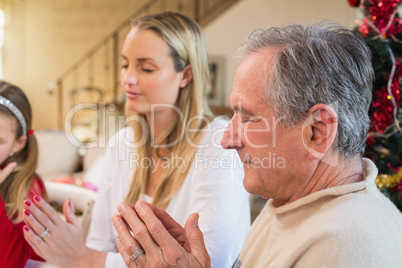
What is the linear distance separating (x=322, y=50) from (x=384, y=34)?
685mm

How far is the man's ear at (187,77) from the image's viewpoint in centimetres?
142

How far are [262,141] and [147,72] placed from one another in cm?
67

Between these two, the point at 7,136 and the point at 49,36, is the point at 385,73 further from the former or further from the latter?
the point at 49,36

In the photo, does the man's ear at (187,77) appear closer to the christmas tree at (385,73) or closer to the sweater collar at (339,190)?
the christmas tree at (385,73)

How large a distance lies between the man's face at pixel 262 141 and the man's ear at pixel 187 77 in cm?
60

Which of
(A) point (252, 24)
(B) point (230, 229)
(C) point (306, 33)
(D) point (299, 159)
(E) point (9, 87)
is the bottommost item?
(B) point (230, 229)

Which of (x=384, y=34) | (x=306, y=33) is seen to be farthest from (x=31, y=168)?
(x=384, y=34)

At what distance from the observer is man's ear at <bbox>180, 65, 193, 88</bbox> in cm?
142

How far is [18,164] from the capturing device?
4.58ft

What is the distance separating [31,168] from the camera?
141 cm

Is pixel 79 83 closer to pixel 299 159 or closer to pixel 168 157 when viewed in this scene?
pixel 168 157

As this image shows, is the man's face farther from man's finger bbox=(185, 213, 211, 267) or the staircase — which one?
the staircase

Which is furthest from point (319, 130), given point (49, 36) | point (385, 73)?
point (49, 36)

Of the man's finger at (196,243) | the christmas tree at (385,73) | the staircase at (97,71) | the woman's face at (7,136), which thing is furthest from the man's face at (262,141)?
the staircase at (97,71)
